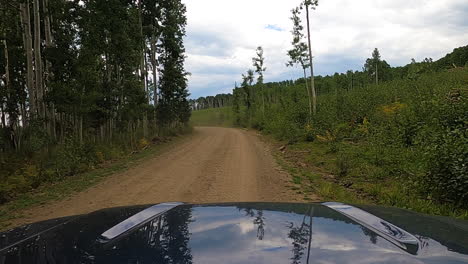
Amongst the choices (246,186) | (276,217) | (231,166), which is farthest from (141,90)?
(276,217)

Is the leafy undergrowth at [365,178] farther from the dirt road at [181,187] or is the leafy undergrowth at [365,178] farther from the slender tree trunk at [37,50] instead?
the slender tree trunk at [37,50]

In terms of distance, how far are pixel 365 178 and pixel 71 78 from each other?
38.2ft

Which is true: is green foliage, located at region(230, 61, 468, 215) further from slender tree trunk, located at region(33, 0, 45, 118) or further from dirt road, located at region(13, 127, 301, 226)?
slender tree trunk, located at region(33, 0, 45, 118)

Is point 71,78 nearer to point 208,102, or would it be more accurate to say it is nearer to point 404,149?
point 404,149

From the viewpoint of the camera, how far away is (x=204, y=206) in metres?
2.56

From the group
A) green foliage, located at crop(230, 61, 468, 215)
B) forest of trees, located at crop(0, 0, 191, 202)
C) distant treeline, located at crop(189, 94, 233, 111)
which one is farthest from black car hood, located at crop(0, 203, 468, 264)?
distant treeline, located at crop(189, 94, 233, 111)

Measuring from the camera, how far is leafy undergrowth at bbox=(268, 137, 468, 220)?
590 cm

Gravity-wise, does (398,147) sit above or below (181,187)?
above

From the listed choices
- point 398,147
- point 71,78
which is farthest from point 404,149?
point 71,78

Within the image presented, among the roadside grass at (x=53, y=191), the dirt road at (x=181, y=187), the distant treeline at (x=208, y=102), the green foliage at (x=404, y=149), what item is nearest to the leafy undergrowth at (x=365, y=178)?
the green foliage at (x=404, y=149)

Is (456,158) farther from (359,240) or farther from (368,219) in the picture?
(359,240)

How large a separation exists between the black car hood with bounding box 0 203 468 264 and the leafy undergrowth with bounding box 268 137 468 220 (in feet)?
13.0

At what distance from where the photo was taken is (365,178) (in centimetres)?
857

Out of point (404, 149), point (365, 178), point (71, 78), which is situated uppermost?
point (71, 78)
